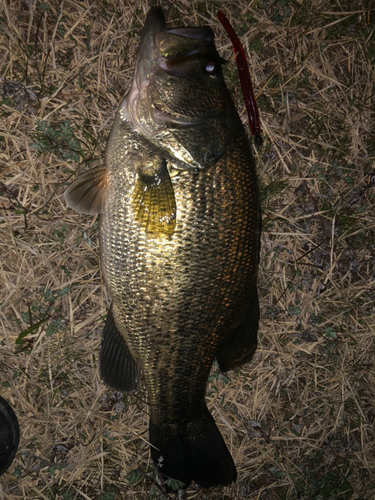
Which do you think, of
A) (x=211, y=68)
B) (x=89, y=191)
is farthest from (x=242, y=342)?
(x=211, y=68)

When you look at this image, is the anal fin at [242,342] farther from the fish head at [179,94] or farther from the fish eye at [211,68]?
the fish eye at [211,68]

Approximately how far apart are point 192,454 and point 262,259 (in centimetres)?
151

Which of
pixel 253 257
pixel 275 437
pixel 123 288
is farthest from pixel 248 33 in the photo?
pixel 275 437

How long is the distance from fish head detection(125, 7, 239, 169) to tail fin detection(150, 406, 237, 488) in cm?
174

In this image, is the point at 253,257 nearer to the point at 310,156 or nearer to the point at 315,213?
the point at 315,213

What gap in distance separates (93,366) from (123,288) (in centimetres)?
100

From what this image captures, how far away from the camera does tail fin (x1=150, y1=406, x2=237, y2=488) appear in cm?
233

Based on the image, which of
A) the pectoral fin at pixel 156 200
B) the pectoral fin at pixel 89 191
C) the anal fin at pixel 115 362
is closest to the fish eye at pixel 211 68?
the pectoral fin at pixel 156 200

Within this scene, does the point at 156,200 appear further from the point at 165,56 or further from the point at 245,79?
the point at 245,79

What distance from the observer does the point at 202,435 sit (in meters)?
2.35

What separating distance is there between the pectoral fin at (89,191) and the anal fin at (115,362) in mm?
718

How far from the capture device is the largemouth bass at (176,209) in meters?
1.89

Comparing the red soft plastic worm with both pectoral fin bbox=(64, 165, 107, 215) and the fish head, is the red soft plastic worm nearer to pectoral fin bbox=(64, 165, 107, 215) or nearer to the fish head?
the fish head

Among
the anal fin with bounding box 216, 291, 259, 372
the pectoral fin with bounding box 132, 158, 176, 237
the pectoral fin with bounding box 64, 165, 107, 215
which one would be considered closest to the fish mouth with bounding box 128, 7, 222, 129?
the pectoral fin with bounding box 132, 158, 176, 237
